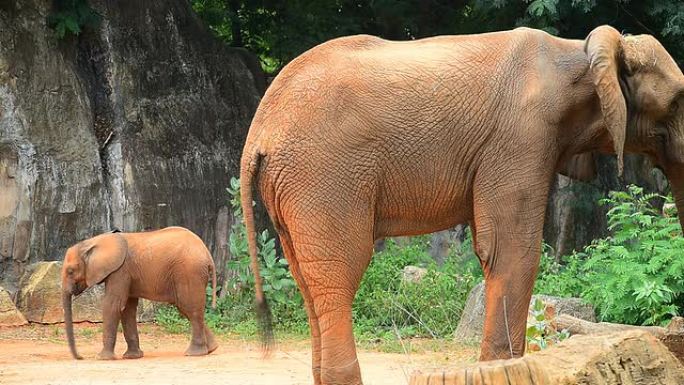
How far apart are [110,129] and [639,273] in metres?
8.66

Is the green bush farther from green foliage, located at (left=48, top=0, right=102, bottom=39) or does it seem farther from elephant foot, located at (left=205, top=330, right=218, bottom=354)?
green foliage, located at (left=48, top=0, right=102, bottom=39)

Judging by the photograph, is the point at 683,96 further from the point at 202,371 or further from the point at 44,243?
the point at 44,243

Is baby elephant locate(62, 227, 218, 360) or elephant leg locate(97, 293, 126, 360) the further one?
baby elephant locate(62, 227, 218, 360)

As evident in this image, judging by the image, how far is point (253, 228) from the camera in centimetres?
803

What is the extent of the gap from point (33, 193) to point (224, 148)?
3313mm

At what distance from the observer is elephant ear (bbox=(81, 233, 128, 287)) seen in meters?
13.5

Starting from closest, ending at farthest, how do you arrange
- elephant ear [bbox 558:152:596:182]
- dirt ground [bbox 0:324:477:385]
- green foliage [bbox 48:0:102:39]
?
elephant ear [bbox 558:152:596:182], dirt ground [bbox 0:324:477:385], green foliage [bbox 48:0:102:39]

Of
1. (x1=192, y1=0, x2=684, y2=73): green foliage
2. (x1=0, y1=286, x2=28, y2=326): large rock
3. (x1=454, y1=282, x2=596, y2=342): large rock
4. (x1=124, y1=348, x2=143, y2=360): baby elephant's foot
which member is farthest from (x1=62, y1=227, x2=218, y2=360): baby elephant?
(x1=192, y1=0, x2=684, y2=73): green foliage

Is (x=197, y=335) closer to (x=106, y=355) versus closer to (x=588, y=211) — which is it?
(x=106, y=355)

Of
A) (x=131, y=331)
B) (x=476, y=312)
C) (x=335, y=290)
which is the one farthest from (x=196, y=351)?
(x=335, y=290)

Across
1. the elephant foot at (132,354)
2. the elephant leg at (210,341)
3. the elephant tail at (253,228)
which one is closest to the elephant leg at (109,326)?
the elephant foot at (132,354)

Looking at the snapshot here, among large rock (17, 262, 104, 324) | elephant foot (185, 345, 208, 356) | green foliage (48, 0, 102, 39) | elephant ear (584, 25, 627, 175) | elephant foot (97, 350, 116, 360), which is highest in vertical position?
green foliage (48, 0, 102, 39)

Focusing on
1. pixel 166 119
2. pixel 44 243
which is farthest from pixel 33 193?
pixel 166 119

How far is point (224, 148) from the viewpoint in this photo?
1870 centimetres
